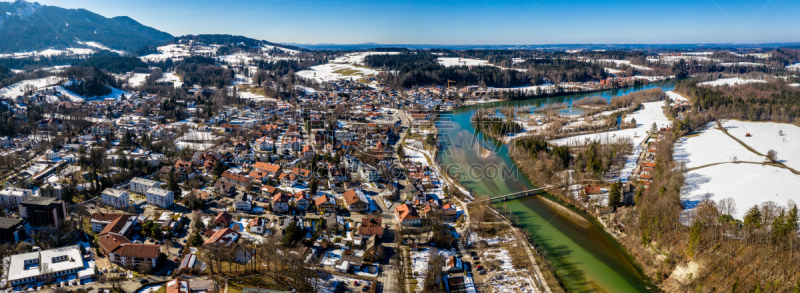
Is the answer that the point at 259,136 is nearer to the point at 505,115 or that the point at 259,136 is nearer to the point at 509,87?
the point at 505,115

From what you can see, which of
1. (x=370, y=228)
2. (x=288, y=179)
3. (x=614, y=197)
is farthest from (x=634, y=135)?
(x=288, y=179)

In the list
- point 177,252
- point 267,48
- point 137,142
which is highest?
point 267,48

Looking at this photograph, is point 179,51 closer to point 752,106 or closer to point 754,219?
point 752,106

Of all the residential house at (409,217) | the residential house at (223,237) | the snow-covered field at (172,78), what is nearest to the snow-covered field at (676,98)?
the residential house at (409,217)

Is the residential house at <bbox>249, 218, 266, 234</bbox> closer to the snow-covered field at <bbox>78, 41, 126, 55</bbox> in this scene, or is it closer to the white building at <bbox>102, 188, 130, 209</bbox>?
the white building at <bbox>102, 188, 130, 209</bbox>

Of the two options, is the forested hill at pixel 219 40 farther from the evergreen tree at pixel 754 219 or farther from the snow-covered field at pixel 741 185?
the evergreen tree at pixel 754 219

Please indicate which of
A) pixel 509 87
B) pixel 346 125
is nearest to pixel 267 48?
pixel 509 87

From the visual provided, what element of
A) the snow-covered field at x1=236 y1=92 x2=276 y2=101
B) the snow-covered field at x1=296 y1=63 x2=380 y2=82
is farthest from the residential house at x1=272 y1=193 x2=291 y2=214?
the snow-covered field at x1=296 y1=63 x2=380 y2=82
